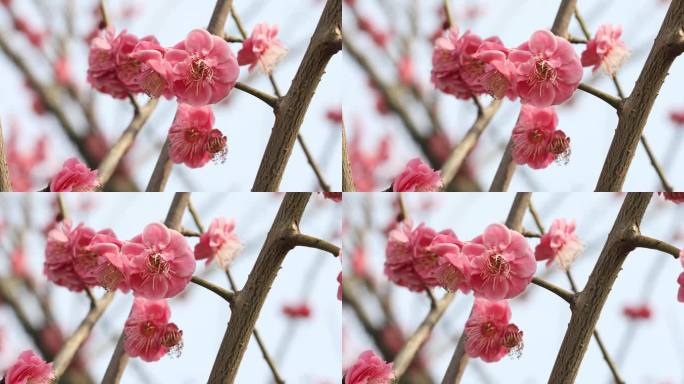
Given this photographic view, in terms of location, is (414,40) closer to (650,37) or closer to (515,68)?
(515,68)

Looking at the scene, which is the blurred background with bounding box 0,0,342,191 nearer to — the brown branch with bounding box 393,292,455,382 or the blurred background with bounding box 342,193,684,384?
the blurred background with bounding box 342,193,684,384

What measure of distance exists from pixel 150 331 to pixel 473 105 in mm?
742

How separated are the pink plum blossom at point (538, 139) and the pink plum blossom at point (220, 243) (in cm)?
55

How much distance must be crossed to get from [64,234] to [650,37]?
45.6 inches

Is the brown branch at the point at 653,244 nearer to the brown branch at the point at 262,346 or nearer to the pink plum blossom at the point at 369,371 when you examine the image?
the pink plum blossom at the point at 369,371

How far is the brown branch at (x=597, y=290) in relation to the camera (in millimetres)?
1858

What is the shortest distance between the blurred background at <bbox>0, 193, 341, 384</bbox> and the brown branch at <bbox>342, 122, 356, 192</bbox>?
0.15 feet

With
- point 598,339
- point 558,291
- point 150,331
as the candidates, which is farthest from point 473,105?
point 150,331

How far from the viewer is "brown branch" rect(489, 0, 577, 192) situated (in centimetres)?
193

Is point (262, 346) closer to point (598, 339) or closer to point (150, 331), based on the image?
point (150, 331)

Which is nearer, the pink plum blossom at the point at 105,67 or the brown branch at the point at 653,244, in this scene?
the brown branch at the point at 653,244

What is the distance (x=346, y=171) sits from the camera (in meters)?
1.94

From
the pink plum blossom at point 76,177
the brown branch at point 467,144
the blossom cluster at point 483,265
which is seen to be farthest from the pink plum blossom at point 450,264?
the pink plum blossom at point 76,177

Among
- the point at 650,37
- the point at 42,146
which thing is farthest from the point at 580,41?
the point at 42,146
